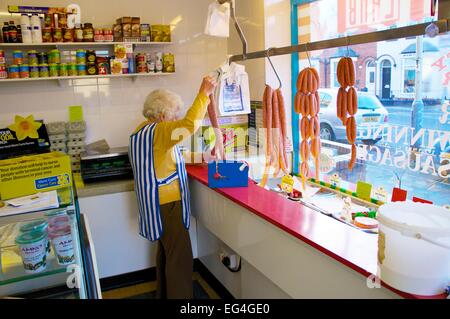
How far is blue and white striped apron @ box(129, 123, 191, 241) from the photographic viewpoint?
8.38 ft

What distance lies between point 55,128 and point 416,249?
A: 276 cm

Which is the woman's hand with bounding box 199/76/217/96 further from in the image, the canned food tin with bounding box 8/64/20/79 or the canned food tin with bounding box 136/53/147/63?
the canned food tin with bounding box 8/64/20/79

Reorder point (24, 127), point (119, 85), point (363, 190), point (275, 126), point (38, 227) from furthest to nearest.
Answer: point (119, 85) → point (24, 127) → point (363, 190) → point (275, 126) → point (38, 227)

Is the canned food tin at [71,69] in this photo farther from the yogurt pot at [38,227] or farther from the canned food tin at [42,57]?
the yogurt pot at [38,227]

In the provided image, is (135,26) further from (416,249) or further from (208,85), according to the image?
(416,249)

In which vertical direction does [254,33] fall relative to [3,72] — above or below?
above

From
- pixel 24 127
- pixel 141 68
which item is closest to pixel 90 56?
pixel 141 68

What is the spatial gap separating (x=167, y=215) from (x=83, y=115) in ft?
3.92

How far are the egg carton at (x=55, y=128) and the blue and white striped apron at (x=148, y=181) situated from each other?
32.7 inches

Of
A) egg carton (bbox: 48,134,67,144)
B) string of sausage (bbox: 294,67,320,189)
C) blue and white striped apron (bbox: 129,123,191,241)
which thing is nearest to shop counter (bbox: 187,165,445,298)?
blue and white striped apron (bbox: 129,123,191,241)

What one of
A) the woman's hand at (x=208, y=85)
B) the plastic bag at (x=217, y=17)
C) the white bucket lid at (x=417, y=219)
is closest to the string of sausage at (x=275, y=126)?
the woman's hand at (x=208, y=85)

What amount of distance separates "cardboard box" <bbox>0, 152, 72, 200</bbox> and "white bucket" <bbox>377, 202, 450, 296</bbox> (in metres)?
1.17

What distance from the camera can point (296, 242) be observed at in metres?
1.81
